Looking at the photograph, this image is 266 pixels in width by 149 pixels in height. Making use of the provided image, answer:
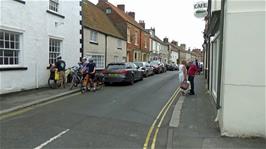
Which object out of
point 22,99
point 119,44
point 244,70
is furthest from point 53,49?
point 119,44

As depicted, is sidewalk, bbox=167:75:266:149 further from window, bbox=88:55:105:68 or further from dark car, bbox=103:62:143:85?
window, bbox=88:55:105:68

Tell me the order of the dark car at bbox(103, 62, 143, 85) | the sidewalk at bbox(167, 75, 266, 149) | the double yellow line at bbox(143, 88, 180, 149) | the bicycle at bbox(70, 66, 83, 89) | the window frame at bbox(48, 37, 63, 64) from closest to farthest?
1. the sidewalk at bbox(167, 75, 266, 149)
2. the double yellow line at bbox(143, 88, 180, 149)
3. the bicycle at bbox(70, 66, 83, 89)
4. the window frame at bbox(48, 37, 63, 64)
5. the dark car at bbox(103, 62, 143, 85)

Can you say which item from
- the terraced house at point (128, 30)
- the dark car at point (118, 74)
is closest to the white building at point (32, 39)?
the dark car at point (118, 74)

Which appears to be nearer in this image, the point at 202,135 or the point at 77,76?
the point at 202,135

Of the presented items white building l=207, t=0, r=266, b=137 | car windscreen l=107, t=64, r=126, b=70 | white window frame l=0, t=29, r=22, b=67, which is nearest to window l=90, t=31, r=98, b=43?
car windscreen l=107, t=64, r=126, b=70

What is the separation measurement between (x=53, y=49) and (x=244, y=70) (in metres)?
13.3

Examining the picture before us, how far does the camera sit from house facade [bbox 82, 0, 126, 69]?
84.2 feet

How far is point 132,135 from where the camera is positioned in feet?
24.8

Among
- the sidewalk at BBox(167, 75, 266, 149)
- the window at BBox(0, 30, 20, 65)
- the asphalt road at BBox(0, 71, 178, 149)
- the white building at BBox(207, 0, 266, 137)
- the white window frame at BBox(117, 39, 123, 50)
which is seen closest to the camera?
the sidewalk at BBox(167, 75, 266, 149)

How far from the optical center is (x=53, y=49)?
18516 mm

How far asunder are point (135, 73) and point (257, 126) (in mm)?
16089

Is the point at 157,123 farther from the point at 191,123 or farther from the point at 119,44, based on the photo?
the point at 119,44

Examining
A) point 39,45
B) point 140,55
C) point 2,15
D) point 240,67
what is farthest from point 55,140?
point 140,55

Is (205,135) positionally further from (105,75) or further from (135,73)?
(135,73)
